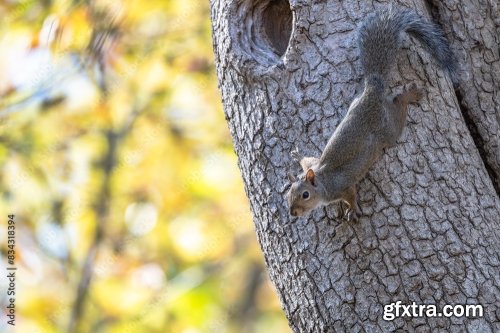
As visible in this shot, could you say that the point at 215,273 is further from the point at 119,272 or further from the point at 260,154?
the point at 260,154

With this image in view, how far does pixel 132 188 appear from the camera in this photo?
298 inches

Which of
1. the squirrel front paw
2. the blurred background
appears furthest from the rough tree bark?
the blurred background

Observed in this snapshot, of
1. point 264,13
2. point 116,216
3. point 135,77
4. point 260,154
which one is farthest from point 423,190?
point 116,216

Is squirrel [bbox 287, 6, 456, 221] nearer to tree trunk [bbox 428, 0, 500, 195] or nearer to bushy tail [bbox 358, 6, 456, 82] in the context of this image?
bushy tail [bbox 358, 6, 456, 82]

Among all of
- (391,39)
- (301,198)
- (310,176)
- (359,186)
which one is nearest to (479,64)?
(391,39)

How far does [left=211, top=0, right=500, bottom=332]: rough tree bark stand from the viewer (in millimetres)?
3018

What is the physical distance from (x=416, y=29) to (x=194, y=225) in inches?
193

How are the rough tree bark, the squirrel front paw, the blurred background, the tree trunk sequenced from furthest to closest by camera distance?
the blurred background → the tree trunk → the squirrel front paw → the rough tree bark

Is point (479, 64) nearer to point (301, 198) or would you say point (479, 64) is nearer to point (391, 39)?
point (391, 39)

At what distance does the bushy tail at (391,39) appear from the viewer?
3.20 m

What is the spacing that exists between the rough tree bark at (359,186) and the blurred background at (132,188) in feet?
10.3

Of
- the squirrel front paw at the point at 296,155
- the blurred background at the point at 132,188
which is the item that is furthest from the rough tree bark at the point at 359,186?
the blurred background at the point at 132,188

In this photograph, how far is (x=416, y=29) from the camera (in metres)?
3.36

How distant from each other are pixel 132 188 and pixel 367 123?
4592 mm
